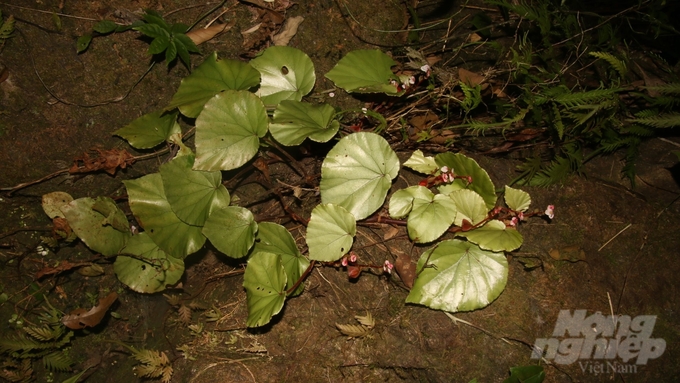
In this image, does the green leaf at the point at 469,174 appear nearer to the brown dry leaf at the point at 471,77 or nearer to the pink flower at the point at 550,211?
the pink flower at the point at 550,211

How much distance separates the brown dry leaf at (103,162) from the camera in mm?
1906

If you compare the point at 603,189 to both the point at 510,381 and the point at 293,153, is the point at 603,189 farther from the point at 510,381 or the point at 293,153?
the point at 293,153

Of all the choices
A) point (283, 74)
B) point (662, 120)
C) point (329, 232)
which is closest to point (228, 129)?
point (283, 74)

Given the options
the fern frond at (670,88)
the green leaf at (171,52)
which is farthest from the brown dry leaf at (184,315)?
the fern frond at (670,88)

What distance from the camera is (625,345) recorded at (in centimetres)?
177

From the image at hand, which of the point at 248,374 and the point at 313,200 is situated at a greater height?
the point at 313,200

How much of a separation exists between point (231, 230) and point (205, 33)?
3.13 ft

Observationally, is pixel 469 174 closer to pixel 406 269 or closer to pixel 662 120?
pixel 406 269

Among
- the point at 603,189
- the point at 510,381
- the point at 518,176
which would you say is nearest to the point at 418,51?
the point at 518,176

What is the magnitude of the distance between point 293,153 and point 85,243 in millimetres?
998

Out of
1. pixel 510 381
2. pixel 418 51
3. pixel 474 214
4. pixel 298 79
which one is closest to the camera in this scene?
pixel 510 381

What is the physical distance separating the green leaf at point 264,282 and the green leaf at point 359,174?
0.35 m

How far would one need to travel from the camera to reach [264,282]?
67.1 inches

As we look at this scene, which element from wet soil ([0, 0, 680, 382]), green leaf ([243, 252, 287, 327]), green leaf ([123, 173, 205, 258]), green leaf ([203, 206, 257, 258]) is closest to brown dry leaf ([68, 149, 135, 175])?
wet soil ([0, 0, 680, 382])
